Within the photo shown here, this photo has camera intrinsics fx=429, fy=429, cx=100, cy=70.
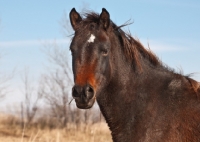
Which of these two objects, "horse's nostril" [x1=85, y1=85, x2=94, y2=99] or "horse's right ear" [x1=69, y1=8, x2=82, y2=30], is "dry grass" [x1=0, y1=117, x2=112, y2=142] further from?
"horse's nostril" [x1=85, y1=85, x2=94, y2=99]

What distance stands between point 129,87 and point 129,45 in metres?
0.63

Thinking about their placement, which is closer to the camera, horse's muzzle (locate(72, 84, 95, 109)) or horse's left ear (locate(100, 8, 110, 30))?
horse's muzzle (locate(72, 84, 95, 109))

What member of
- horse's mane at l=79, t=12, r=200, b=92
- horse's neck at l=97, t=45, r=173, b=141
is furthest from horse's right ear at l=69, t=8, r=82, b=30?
horse's neck at l=97, t=45, r=173, b=141

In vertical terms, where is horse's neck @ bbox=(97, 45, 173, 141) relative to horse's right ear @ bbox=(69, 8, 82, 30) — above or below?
below

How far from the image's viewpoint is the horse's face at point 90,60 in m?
5.49

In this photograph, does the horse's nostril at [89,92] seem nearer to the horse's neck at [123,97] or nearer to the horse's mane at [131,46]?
the horse's neck at [123,97]

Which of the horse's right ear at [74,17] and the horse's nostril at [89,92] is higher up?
the horse's right ear at [74,17]

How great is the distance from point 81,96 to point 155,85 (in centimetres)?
124

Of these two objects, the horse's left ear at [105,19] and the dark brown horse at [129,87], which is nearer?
the dark brown horse at [129,87]

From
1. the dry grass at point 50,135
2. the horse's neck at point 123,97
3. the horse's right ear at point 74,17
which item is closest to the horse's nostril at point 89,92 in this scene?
the horse's neck at point 123,97

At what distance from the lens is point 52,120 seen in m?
21.4

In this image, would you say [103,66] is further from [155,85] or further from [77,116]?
[77,116]

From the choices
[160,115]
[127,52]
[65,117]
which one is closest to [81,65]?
[127,52]

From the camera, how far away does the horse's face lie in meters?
5.49
